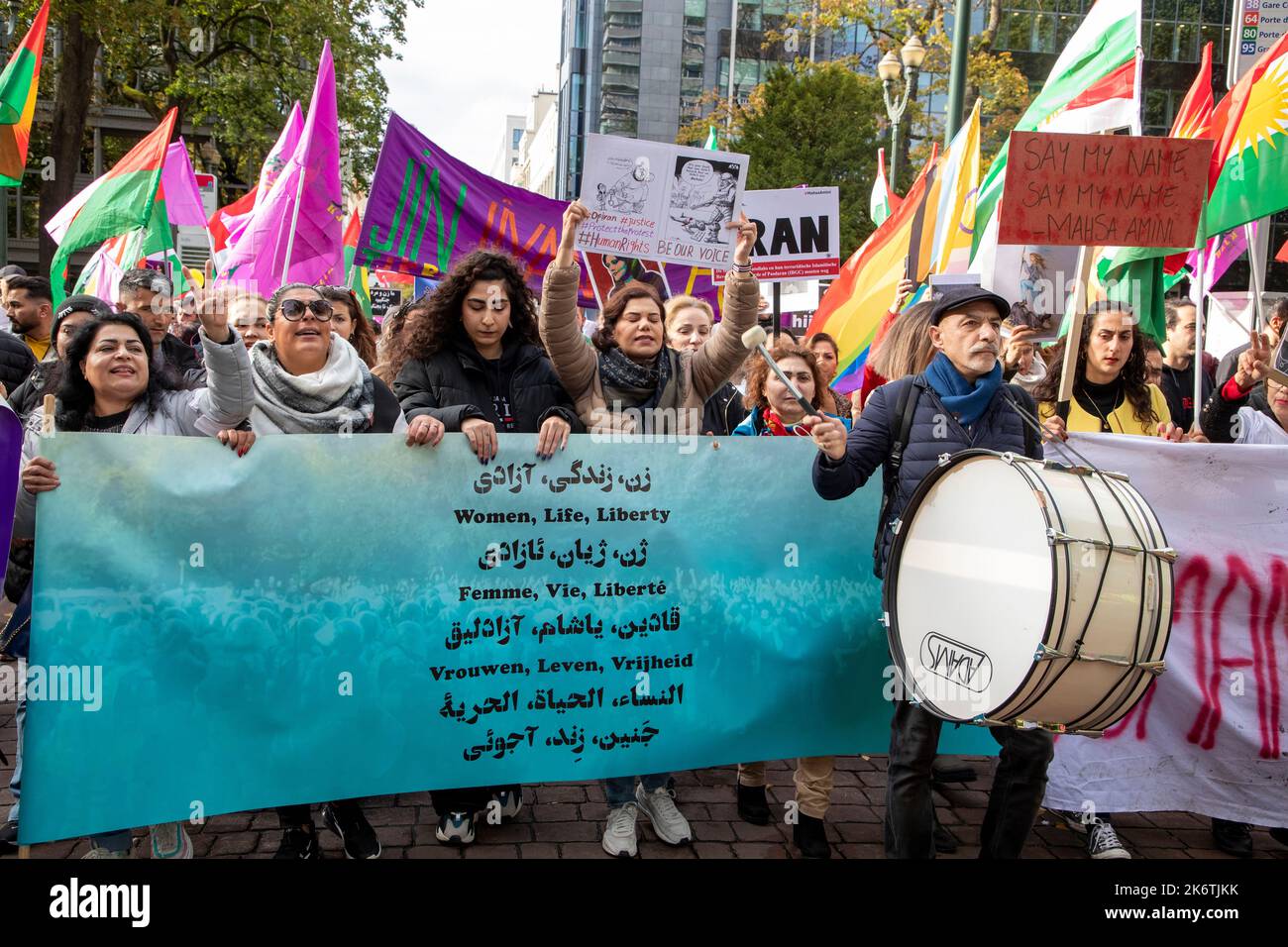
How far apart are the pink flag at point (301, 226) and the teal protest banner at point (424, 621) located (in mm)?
4233

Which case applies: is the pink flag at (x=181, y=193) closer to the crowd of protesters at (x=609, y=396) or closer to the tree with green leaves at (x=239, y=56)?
the crowd of protesters at (x=609, y=396)

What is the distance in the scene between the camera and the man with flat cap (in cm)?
341

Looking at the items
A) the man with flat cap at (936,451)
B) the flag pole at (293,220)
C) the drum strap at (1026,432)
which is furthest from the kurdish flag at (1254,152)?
the flag pole at (293,220)

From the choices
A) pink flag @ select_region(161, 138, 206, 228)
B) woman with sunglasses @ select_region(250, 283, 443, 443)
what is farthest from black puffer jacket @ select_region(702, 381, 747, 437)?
pink flag @ select_region(161, 138, 206, 228)

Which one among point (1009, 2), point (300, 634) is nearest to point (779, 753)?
point (300, 634)

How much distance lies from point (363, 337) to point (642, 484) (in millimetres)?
2385

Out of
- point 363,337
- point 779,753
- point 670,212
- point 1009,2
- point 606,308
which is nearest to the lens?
point 779,753

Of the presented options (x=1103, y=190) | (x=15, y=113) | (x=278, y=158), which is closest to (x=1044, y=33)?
(x=278, y=158)

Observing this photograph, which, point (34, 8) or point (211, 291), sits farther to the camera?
point (34, 8)

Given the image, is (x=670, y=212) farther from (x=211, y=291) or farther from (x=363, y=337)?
(x=211, y=291)

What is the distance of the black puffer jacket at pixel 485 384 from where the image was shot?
3.97 metres

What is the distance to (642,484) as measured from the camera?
3.79 meters

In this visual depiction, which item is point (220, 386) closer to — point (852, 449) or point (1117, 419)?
point (852, 449)

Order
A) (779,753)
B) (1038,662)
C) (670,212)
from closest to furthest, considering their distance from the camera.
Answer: (1038,662)
(779,753)
(670,212)
